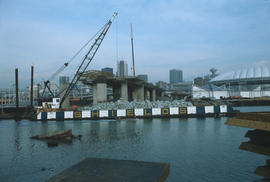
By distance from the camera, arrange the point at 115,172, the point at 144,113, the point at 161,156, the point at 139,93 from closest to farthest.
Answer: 1. the point at 115,172
2. the point at 161,156
3. the point at 144,113
4. the point at 139,93

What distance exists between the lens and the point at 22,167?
21.3 metres

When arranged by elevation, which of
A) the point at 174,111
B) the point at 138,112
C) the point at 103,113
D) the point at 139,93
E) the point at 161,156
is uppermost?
the point at 139,93

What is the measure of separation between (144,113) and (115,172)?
56.2m

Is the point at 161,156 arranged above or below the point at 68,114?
below

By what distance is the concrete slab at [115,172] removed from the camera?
7.16 meters

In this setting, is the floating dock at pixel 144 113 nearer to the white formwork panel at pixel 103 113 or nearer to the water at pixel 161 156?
the white formwork panel at pixel 103 113

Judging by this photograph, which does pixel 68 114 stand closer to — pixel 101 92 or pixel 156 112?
pixel 101 92

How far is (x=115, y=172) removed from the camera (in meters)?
7.76

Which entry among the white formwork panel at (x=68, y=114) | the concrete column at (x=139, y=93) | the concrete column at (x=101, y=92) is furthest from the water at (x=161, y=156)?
the concrete column at (x=139, y=93)

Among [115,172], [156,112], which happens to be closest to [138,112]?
[156,112]

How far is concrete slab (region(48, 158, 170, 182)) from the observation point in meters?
7.16

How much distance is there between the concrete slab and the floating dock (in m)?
54.5

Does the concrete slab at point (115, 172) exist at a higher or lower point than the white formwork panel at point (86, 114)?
higher

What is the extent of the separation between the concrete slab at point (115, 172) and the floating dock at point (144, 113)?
54.5 meters
